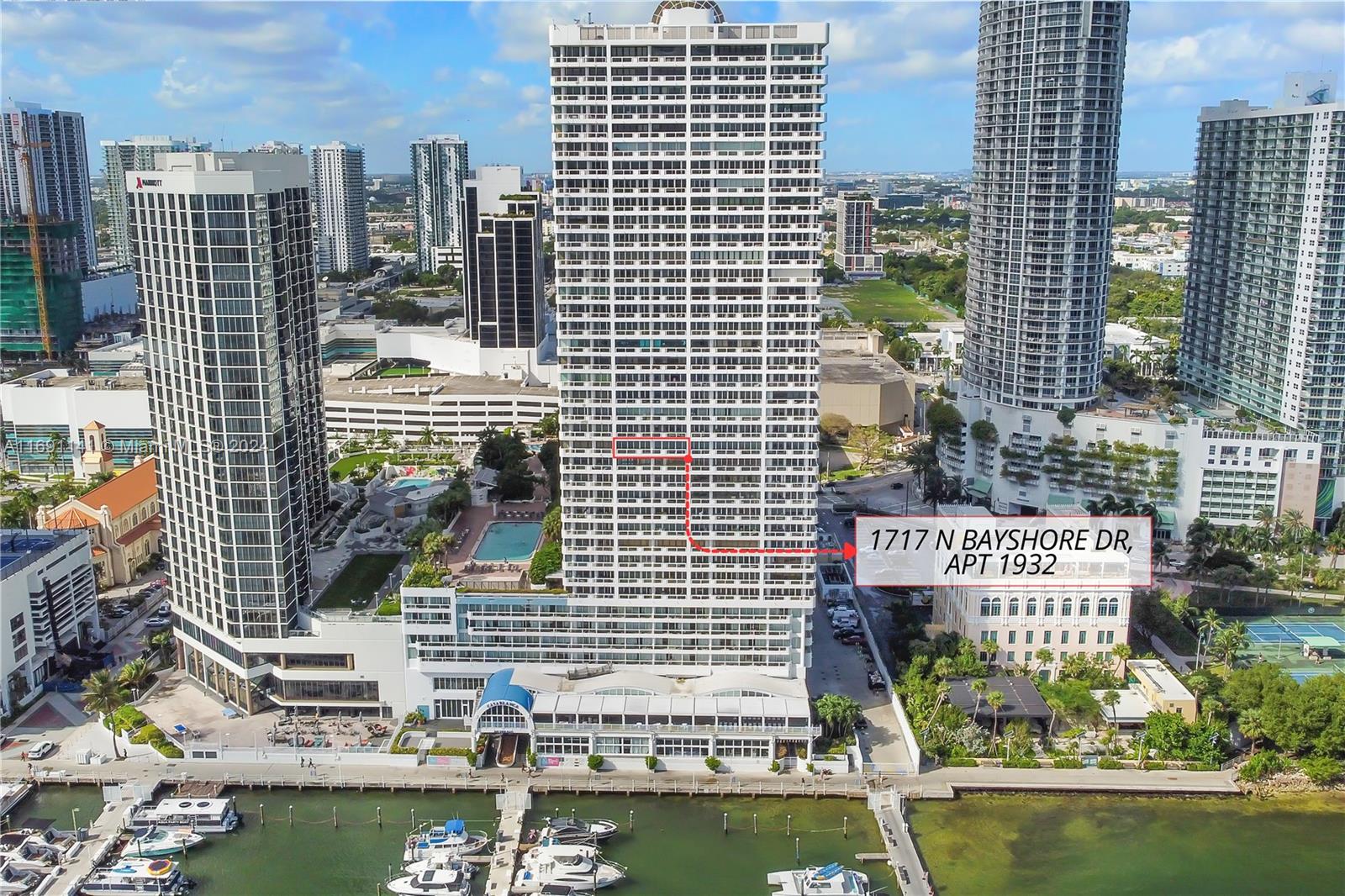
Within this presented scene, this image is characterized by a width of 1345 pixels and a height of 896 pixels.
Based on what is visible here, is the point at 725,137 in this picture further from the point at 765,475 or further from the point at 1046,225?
the point at 1046,225

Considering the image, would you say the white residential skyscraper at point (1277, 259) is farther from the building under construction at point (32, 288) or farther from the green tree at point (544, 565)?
the building under construction at point (32, 288)

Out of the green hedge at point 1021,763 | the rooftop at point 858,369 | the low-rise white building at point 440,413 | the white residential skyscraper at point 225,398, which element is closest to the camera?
the green hedge at point 1021,763

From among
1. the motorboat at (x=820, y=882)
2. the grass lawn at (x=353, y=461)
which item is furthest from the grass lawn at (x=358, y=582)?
the grass lawn at (x=353, y=461)

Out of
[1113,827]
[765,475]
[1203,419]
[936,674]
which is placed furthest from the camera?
[1203,419]

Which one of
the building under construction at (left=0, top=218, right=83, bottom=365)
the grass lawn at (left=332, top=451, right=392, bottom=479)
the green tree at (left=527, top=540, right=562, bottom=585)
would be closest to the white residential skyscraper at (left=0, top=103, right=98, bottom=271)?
the building under construction at (left=0, top=218, right=83, bottom=365)

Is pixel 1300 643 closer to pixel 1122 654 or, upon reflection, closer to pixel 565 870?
pixel 1122 654

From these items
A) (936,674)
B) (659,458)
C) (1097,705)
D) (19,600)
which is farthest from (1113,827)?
(19,600)

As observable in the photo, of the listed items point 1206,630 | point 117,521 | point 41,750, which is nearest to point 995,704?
point 1206,630
